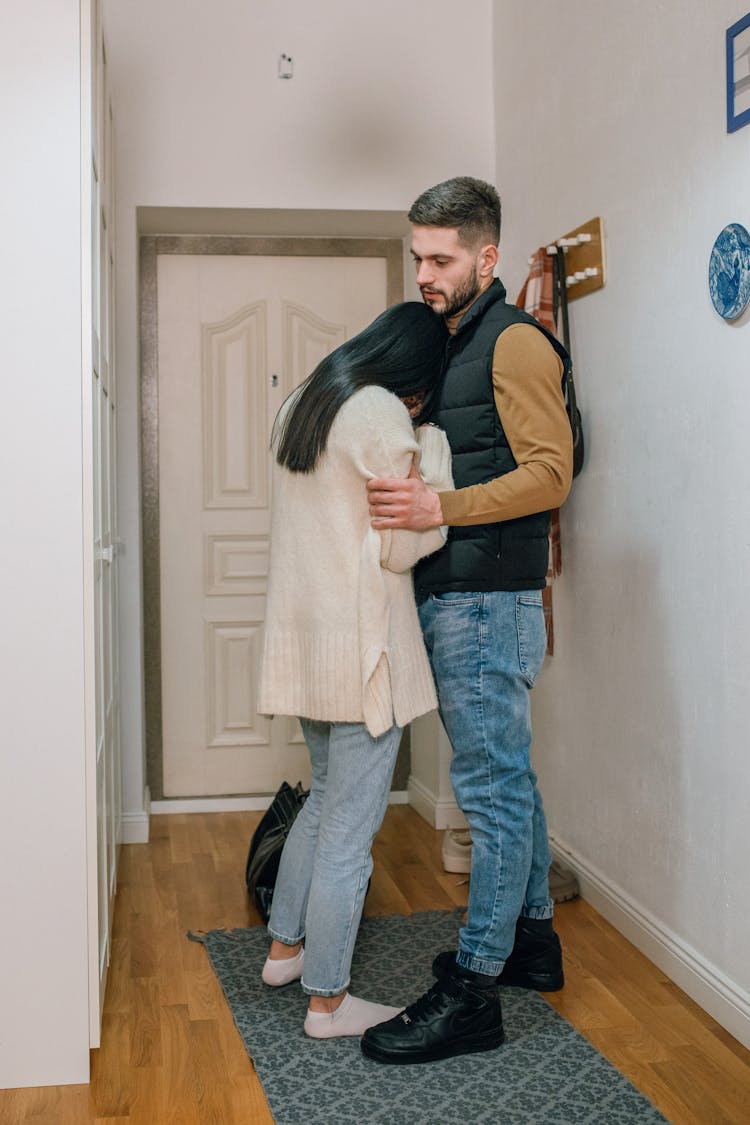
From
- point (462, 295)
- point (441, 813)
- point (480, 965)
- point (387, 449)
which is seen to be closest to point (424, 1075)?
point (480, 965)

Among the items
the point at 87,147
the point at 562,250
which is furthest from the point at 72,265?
the point at 562,250

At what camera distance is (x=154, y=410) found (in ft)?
13.1

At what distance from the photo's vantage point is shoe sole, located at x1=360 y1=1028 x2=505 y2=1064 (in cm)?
215

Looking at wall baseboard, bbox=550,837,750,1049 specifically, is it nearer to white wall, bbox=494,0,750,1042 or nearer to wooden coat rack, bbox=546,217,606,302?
white wall, bbox=494,0,750,1042

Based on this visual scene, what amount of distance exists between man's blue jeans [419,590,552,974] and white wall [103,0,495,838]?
163 centimetres

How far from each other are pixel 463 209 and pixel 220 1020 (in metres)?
1.62

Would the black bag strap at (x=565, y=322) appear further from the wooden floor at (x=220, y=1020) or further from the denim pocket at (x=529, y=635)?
the wooden floor at (x=220, y=1020)

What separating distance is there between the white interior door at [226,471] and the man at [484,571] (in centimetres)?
186

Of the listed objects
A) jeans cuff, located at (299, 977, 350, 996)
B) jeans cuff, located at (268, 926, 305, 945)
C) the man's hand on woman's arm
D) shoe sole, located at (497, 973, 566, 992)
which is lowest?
shoe sole, located at (497, 973, 566, 992)

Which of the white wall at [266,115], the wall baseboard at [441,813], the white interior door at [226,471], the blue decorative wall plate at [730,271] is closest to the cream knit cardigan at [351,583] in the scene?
the blue decorative wall plate at [730,271]

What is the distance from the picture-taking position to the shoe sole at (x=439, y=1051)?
215 centimetres

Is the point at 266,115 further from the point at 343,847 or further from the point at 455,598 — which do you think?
the point at 343,847

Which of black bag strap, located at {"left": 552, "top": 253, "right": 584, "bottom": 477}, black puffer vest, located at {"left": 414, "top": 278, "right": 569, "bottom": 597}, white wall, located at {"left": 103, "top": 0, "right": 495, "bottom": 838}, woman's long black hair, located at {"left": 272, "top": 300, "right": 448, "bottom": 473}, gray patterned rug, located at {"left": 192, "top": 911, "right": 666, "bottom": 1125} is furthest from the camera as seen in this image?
white wall, located at {"left": 103, "top": 0, "right": 495, "bottom": 838}

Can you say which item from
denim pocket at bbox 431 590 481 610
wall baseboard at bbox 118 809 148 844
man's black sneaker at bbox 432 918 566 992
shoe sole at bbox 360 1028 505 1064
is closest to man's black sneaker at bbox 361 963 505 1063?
shoe sole at bbox 360 1028 505 1064
